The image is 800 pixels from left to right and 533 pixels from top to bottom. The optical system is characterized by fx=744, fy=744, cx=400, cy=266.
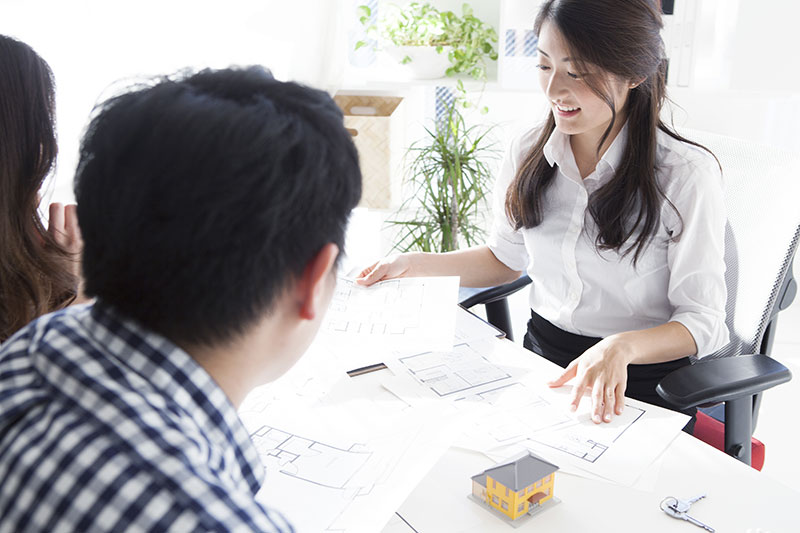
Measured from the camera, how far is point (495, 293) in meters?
1.71

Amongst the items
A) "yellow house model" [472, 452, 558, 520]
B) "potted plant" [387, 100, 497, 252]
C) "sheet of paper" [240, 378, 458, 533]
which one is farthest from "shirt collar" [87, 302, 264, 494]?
"potted plant" [387, 100, 497, 252]

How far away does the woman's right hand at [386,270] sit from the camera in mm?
1574

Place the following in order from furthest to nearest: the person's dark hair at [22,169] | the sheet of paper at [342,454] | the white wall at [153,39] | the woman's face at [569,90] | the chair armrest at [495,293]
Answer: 1. the white wall at [153,39]
2. the chair armrest at [495,293]
3. the woman's face at [569,90]
4. the person's dark hair at [22,169]
5. the sheet of paper at [342,454]

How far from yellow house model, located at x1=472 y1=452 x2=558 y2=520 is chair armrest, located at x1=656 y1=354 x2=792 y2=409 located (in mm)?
390

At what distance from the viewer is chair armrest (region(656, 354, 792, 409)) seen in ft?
4.07

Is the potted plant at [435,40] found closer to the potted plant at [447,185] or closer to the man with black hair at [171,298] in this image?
the potted plant at [447,185]

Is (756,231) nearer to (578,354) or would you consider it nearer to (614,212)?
(614,212)

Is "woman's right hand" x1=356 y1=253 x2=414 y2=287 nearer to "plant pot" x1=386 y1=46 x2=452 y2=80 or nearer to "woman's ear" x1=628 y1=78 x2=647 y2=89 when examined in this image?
"woman's ear" x1=628 y1=78 x2=647 y2=89

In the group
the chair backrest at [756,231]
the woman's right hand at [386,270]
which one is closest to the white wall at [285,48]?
the woman's right hand at [386,270]

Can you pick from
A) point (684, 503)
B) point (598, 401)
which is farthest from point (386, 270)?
point (684, 503)

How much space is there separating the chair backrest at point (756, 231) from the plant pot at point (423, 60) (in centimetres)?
152

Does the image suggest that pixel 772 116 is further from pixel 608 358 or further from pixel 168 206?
pixel 168 206

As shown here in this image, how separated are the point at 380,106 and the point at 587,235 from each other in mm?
1553

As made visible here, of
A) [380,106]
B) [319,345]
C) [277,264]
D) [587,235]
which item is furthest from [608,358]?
[380,106]
